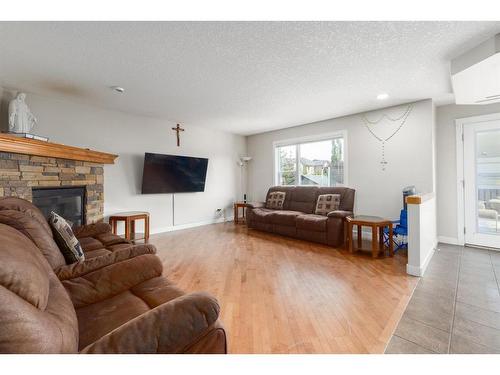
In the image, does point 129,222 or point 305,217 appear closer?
point 129,222

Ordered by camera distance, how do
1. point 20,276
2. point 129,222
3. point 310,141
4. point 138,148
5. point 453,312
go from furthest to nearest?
point 310,141 < point 138,148 < point 129,222 < point 453,312 < point 20,276

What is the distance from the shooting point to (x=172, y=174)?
15.2 ft

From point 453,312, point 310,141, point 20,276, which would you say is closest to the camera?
point 20,276

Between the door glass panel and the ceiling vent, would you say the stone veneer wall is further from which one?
the door glass panel

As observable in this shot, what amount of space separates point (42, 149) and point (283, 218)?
11.8 feet

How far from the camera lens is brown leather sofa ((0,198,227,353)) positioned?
61cm

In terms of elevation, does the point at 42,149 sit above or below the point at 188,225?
above

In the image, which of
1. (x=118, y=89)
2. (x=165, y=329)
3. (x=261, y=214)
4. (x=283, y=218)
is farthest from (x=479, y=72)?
(x=118, y=89)

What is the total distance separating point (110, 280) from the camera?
1312 mm

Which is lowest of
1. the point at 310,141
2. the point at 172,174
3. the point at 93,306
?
the point at 93,306

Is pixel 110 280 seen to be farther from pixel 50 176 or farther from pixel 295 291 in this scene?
pixel 50 176

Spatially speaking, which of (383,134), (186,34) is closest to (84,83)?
(186,34)

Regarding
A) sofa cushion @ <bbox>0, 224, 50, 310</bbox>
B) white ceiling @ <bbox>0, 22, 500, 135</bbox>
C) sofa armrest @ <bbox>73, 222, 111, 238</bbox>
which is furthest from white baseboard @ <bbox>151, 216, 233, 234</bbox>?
sofa cushion @ <bbox>0, 224, 50, 310</bbox>

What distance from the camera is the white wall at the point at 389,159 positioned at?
352 centimetres
